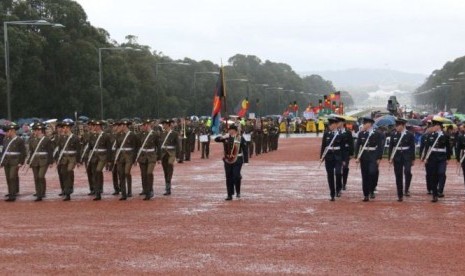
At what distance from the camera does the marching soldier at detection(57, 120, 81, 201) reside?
18.4 meters

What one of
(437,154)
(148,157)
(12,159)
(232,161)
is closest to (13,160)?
(12,159)

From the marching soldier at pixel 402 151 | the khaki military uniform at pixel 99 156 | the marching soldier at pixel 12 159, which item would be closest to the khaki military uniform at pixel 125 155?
the khaki military uniform at pixel 99 156

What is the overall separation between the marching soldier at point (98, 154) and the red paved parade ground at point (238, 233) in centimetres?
42

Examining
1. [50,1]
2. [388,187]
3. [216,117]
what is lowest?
[388,187]

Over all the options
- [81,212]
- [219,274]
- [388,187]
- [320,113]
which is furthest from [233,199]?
[320,113]

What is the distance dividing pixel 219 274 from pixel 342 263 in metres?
1.66

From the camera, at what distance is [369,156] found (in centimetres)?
1744

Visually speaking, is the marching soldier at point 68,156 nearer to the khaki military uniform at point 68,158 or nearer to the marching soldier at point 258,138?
the khaki military uniform at point 68,158

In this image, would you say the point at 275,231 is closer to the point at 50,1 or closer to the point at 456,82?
the point at 50,1

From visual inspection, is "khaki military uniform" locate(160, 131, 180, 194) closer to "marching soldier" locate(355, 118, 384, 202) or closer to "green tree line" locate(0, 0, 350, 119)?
"marching soldier" locate(355, 118, 384, 202)

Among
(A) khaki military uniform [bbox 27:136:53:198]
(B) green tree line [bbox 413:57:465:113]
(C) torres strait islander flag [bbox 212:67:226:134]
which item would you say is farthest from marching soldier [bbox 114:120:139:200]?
(B) green tree line [bbox 413:57:465:113]

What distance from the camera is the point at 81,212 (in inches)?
621

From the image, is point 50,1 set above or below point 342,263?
above

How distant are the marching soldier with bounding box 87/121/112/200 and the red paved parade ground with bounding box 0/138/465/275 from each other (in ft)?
1.38
